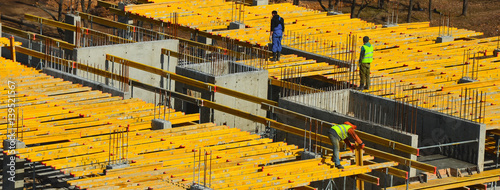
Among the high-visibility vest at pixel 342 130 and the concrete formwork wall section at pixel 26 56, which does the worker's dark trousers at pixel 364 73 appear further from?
the concrete formwork wall section at pixel 26 56

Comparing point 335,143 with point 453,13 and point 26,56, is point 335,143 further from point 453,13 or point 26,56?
point 453,13

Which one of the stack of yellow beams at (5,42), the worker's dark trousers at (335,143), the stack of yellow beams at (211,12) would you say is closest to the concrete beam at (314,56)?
the stack of yellow beams at (211,12)

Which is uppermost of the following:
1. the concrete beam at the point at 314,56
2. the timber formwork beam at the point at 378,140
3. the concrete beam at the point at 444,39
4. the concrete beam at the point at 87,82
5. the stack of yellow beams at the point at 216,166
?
the concrete beam at the point at 444,39

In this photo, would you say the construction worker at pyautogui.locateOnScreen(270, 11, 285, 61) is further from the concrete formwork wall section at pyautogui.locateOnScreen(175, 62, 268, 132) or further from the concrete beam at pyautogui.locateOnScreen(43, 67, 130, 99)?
the concrete beam at pyautogui.locateOnScreen(43, 67, 130, 99)

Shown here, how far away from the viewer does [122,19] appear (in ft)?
187

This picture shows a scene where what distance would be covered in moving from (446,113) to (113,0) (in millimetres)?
49727

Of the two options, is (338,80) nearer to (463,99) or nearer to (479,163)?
(463,99)

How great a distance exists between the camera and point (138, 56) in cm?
4766

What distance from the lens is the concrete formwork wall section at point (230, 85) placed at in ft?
138

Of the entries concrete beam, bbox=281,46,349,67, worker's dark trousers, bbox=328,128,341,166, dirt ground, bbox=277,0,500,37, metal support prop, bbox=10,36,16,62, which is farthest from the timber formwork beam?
dirt ground, bbox=277,0,500,37

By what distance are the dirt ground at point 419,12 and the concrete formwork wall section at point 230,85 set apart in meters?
35.4

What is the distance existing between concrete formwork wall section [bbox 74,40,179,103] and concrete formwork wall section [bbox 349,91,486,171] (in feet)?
38.4

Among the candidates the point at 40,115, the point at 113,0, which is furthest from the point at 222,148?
the point at 113,0

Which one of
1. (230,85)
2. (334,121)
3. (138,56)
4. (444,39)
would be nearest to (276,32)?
(230,85)
